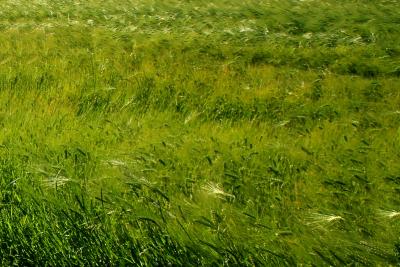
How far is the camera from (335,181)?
135 inches

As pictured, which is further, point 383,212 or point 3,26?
point 3,26

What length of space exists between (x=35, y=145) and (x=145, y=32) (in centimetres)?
806

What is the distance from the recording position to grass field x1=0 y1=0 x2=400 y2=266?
250 cm

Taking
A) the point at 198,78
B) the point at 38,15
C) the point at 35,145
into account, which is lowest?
the point at 38,15

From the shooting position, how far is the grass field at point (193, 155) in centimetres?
250

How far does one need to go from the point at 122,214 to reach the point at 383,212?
1.61 meters

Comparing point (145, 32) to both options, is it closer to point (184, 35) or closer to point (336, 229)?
point (184, 35)

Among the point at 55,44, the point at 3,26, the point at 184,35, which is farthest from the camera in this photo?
the point at 3,26

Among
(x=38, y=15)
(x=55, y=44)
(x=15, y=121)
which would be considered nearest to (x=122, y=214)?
(x=15, y=121)

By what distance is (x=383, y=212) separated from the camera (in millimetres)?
2949

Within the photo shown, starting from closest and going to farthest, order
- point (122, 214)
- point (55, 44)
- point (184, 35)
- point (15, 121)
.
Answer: point (122, 214) < point (15, 121) < point (55, 44) < point (184, 35)

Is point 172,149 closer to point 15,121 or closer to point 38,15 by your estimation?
point 15,121

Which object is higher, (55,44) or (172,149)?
(172,149)

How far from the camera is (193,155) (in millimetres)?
3795
